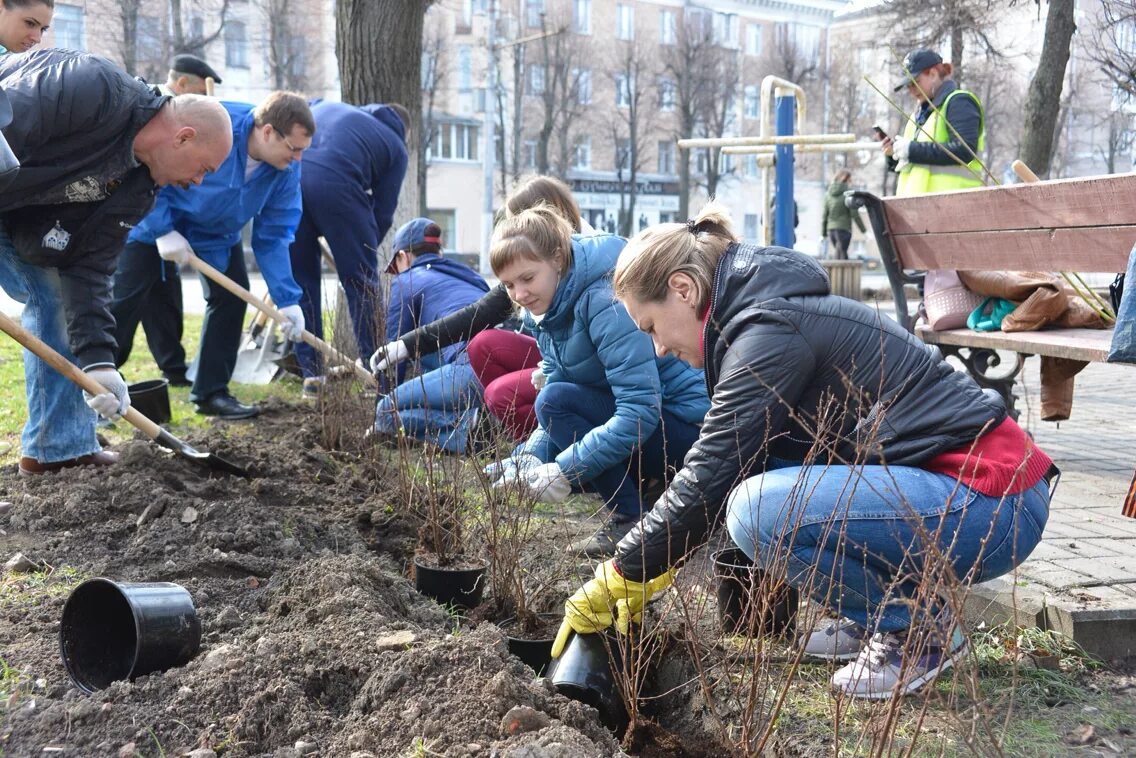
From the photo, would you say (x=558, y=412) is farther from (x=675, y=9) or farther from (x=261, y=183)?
(x=675, y=9)

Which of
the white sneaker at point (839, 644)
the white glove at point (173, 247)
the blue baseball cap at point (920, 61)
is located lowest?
the white sneaker at point (839, 644)

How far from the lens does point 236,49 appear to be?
39.5 meters

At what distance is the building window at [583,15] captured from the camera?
145 feet

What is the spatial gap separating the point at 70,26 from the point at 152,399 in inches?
1383

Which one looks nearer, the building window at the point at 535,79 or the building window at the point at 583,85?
the building window at the point at 535,79

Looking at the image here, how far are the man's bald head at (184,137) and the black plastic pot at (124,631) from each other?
1.84m

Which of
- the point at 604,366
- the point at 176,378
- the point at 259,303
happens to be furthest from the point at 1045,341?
the point at 176,378

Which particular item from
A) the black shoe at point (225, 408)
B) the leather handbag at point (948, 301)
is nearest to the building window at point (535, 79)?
the black shoe at point (225, 408)

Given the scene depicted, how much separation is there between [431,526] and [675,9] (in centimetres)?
4720

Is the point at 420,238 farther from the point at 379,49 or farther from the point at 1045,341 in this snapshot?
the point at 1045,341

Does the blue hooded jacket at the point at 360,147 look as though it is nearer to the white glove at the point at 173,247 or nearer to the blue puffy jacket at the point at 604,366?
the white glove at the point at 173,247

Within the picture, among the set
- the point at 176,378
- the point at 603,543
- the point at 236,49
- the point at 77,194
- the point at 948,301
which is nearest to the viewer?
the point at 603,543

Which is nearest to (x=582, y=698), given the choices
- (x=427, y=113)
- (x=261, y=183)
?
(x=261, y=183)

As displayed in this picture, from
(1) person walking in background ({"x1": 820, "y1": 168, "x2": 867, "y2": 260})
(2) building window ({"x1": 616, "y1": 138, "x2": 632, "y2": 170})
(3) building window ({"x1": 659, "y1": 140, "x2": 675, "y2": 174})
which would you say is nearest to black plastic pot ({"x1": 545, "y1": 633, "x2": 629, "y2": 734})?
(1) person walking in background ({"x1": 820, "y1": 168, "x2": 867, "y2": 260})
